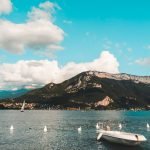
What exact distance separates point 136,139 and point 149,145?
7.59 meters

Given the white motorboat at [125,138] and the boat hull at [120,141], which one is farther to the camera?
the boat hull at [120,141]

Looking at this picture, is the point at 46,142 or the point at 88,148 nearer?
the point at 88,148

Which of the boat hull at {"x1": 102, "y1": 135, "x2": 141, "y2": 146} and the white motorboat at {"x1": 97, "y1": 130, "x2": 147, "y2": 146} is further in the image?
the boat hull at {"x1": 102, "y1": 135, "x2": 141, "y2": 146}

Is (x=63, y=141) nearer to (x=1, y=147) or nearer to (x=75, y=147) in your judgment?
(x=75, y=147)

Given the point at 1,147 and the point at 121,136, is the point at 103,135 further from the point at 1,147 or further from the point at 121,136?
the point at 1,147

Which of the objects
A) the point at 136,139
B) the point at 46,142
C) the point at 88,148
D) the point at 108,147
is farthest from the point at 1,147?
the point at 136,139

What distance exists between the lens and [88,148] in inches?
3787

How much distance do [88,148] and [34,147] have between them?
16.9m

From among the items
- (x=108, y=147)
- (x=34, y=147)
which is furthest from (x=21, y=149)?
(x=108, y=147)

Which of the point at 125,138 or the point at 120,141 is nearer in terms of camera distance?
the point at 125,138

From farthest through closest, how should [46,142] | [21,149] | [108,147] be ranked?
1. [46,142]
2. [108,147]
3. [21,149]

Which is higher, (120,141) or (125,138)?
(125,138)

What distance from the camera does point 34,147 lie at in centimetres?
9831

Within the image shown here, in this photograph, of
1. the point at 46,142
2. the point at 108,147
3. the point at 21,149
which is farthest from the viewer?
the point at 46,142
